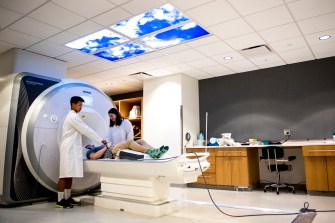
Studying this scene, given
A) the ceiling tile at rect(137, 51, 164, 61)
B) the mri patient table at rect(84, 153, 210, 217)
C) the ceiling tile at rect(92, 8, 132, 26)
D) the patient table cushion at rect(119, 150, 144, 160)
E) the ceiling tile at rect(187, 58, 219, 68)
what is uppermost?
the ceiling tile at rect(92, 8, 132, 26)

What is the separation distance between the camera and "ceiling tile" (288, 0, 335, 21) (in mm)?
3137

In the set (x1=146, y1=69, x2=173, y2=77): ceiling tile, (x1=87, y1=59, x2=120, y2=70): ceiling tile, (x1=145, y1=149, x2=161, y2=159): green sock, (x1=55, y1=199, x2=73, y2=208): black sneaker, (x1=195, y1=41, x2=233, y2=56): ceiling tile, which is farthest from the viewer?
(x1=146, y1=69, x2=173, y2=77): ceiling tile

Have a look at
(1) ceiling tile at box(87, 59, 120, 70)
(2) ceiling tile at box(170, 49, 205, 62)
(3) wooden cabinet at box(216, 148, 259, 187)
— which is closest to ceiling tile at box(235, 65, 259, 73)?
(2) ceiling tile at box(170, 49, 205, 62)

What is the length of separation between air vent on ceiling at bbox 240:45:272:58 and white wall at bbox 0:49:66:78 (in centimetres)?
338

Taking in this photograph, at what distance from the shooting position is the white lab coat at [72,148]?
3404 mm

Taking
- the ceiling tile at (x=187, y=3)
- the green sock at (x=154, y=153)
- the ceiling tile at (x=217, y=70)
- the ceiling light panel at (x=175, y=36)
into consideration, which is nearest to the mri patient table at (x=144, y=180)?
the green sock at (x=154, y=153)

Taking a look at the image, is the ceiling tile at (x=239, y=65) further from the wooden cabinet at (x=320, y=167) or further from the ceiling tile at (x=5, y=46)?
the ceiling tile at (x=5, y=46)

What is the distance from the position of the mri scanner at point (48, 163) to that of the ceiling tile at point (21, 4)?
0.96 metres

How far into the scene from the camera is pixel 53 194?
3.86 m

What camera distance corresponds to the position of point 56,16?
3336 mm

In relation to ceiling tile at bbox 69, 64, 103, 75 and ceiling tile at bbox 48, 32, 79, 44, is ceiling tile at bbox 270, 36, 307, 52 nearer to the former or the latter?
ceiling tile at bbox 48, 32, 79, 44

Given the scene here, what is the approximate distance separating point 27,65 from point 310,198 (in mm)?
5054

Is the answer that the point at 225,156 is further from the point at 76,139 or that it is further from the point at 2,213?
the point at 2,213

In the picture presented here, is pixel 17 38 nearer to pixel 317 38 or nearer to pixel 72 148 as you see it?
pixel 72 148
